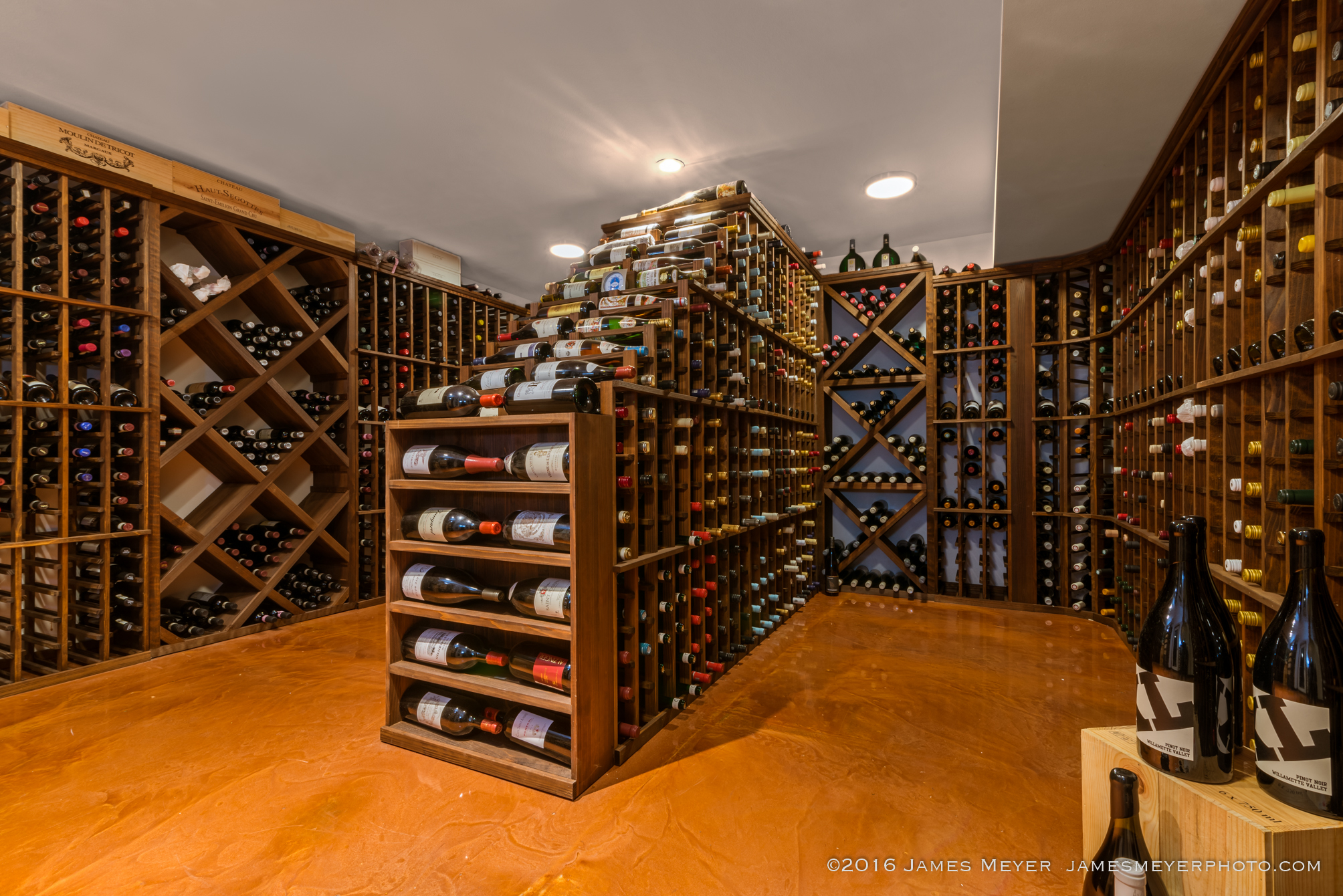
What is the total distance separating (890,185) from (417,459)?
123 inches

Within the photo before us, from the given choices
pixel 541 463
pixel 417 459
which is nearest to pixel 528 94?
pixel 417 459

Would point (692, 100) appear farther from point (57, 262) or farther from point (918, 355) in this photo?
point (57, 262)

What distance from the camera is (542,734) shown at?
1903 millimetres

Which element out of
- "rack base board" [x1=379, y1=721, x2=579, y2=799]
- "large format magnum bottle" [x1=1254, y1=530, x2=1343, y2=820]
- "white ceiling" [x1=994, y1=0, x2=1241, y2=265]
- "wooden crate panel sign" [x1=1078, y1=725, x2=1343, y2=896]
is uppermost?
"white ceiling" [x1=994, y1=0, x2=1241, y2=265]

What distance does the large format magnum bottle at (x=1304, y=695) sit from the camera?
818 mm

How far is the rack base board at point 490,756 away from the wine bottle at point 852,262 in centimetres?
413

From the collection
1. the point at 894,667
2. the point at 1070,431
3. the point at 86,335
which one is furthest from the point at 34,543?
the point at 1070,431

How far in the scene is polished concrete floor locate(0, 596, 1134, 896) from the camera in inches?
57.4

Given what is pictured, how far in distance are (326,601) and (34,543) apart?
5.08 feet

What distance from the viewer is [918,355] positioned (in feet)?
15.0

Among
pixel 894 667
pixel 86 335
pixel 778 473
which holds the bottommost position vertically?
pixel 894 667

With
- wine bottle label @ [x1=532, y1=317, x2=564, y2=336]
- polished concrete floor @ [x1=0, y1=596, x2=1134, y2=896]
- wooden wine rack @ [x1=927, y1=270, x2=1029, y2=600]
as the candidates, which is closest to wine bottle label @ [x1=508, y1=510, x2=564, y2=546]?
polished concrete floor @ [x1=0, y1=596, x2=1134, y2=896]

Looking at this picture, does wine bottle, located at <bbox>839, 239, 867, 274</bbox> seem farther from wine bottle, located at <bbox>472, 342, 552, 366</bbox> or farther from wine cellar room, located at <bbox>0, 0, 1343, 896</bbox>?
wine bottle, located at <bbox>472, 342, 552, 366</bbox>

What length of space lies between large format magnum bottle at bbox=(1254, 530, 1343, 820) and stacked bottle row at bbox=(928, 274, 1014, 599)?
3.52 metres
